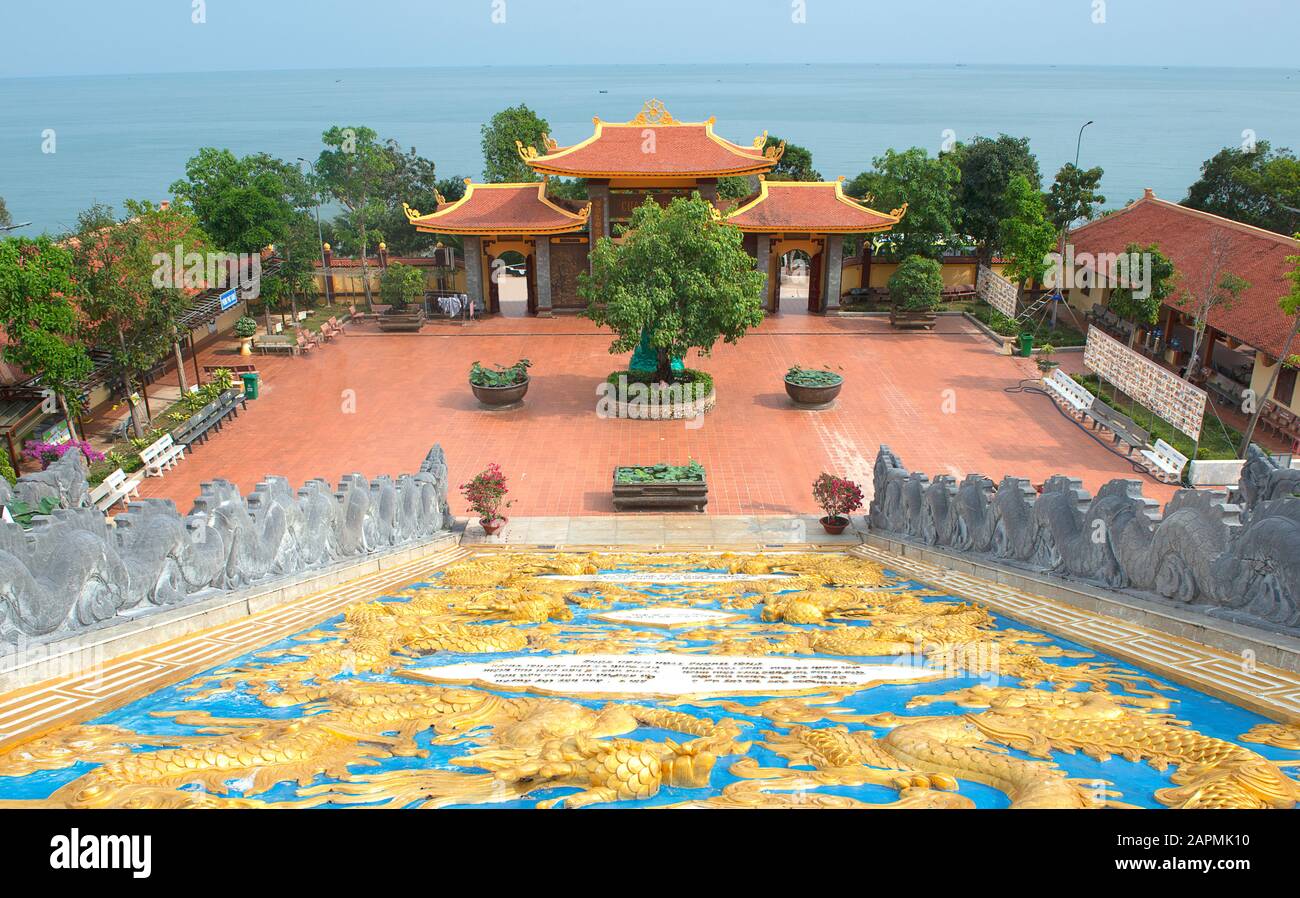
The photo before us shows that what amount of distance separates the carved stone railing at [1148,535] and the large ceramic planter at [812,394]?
35.3 ft

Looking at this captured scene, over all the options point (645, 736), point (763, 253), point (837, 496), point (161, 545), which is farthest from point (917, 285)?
point (645, 736)

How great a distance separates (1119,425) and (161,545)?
20.4 metres

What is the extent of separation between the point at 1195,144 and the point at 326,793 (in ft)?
625

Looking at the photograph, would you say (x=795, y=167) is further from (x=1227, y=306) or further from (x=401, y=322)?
(x=1227, y=306)

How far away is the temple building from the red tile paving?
4.16 metres

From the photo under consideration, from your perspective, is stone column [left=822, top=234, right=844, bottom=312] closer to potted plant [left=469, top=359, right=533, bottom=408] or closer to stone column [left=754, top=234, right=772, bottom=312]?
stone column [left=754, top=234, right=772, bottom=312]

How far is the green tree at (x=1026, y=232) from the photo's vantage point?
1169 inches

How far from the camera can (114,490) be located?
1747cm

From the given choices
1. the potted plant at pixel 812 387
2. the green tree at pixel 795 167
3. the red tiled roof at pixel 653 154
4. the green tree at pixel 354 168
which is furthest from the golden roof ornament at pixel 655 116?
the green tree at pixel 354 168

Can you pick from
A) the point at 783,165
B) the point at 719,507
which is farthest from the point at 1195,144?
the point at 719,507

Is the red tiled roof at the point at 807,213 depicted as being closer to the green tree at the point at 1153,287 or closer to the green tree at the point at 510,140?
the green tree at the point at 1153,287

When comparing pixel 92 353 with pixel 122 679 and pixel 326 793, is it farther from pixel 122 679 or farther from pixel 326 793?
pixel 326 793

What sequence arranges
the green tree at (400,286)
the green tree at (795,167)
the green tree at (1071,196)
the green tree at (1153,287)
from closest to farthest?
the green tree at (1153,287) → the green tree at (400,286) → the green tree at (1071,196) → the green tree at (795,167)

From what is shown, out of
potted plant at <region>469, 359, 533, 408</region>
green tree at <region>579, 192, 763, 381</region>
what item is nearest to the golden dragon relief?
green tree at <region>579, 192, 763, 381</region>
